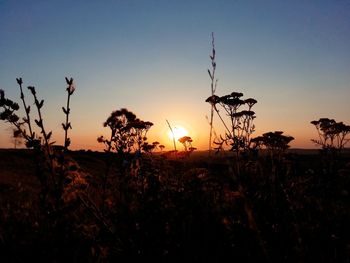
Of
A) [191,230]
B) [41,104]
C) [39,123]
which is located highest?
[41,104]

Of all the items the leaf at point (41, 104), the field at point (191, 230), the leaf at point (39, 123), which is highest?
the leaf at point (41, 104)

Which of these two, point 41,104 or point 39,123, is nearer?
point 39,123

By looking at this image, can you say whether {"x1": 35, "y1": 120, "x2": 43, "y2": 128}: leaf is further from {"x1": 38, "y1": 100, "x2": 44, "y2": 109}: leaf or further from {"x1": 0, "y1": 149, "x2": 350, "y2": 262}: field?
{"x1": 0, "y1": 149, "x2": 350, "y2": 262}: field

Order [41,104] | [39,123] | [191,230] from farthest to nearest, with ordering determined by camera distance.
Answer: [41,104]
[39,123]
[191,230]

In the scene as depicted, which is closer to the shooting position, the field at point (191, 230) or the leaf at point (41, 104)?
the field at point (191, 230)

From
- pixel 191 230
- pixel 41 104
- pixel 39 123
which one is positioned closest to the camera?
pixel 191 230

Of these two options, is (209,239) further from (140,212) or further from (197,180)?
(197,180)

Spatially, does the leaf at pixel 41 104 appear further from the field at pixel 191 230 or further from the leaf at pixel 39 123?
the field at pixel 191 230

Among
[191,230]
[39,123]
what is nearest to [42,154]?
[39,123]

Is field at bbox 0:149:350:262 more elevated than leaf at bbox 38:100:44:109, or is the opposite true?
leaf at bbox 38:100:44:109

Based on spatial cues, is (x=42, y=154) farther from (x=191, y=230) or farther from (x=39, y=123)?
(x=191, y=230)

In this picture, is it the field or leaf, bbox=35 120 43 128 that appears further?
leaf, bbox=35 120 43 128

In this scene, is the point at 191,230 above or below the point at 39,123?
below

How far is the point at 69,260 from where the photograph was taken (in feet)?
11.4
